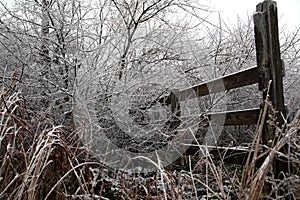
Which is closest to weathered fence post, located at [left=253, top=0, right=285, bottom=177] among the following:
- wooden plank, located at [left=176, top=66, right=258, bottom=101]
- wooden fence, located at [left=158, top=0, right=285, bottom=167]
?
wooden fence, located at [left=158, top=0, right=285, bottom=167]

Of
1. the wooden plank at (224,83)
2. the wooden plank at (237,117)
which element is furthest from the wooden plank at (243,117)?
the wooden plank at (224,83)

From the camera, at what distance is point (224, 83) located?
8.80ft

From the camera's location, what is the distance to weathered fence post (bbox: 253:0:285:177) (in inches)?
82.6

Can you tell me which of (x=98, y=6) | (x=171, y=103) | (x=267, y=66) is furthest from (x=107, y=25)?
(x=267, y=66)

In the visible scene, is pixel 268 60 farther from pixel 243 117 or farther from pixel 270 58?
pixel 243 117

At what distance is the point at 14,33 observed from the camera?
248cm

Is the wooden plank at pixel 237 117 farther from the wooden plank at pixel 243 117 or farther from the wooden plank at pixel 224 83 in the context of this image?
the wooden plank at pixel 224 83

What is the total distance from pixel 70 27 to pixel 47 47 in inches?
8.3

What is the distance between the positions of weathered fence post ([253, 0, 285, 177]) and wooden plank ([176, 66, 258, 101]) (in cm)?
12

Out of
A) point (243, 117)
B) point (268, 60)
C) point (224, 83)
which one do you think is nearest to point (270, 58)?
point (268, 60)

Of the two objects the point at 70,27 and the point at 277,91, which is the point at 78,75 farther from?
the point at 277,91

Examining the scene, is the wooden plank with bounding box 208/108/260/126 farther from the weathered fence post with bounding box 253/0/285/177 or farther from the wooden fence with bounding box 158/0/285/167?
the weathered fence post with bounding box 253/0/285/177

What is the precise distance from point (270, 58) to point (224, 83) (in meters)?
0.59

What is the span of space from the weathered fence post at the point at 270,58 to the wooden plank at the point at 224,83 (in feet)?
0.38
